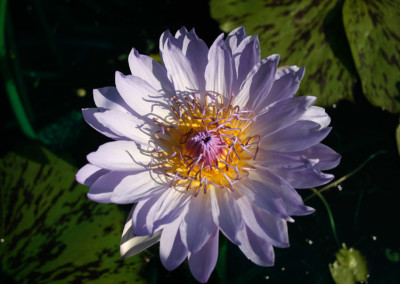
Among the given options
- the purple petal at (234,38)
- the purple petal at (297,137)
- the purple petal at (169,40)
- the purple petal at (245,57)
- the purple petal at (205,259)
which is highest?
the purple petal at (169,40)

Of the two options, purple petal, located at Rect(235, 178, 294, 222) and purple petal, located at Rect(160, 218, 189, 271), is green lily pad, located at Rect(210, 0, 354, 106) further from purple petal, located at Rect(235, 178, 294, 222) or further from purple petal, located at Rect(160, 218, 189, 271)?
purple petal, located at Rect(160, 218, 189, 271)

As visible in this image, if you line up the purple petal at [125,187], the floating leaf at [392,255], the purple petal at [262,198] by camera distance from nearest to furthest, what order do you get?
1. the purple petal at [262,198]
2. the purple petal at [125,187]
3. the floating leaf at [392,255]

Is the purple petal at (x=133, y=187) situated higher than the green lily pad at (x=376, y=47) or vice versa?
the purple petal at (x=133, y=187)

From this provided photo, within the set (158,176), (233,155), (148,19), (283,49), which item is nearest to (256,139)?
(233,155)

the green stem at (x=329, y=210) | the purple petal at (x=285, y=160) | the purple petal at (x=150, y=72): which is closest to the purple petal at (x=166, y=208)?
the purple petal at (x=285, y=160)

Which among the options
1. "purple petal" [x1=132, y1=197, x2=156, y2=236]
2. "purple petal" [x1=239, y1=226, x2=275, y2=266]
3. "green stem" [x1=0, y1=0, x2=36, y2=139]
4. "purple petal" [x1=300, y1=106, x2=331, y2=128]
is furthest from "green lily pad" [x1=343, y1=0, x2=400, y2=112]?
"green stem" [x1=0, y1=0, x2=36, y2=139]

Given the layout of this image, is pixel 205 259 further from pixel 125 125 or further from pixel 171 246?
pixel 125 125

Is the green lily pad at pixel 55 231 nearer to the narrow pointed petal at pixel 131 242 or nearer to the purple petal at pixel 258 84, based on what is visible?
the narrow pointed petal at pixel 131 242

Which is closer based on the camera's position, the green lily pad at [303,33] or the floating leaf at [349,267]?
the floating leaf at [349,267]
